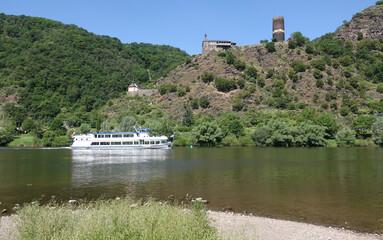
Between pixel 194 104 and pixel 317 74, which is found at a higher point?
pixel 317 74

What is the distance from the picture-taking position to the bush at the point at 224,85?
120m

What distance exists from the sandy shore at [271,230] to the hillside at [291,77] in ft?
312

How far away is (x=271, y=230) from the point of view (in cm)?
1437

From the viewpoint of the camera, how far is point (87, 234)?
9492 mm

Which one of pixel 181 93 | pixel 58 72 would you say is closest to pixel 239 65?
pixel 181 93

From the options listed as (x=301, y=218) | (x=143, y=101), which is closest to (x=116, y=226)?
(x=301, y=218)

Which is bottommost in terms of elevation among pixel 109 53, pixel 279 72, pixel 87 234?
pixel 87 234

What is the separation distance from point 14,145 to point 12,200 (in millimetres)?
78533

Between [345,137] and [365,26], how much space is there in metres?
99.4

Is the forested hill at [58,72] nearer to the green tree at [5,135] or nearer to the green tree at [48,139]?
the green tree at [5,135]

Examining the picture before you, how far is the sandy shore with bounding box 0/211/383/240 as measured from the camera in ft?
43.4

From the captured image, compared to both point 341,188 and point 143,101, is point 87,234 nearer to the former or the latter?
point 341,188

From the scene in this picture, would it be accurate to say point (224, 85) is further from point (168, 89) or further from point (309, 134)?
point (309, 134)

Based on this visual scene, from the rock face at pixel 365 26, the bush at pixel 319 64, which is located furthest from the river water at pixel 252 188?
the rock face at pixel 365 26
